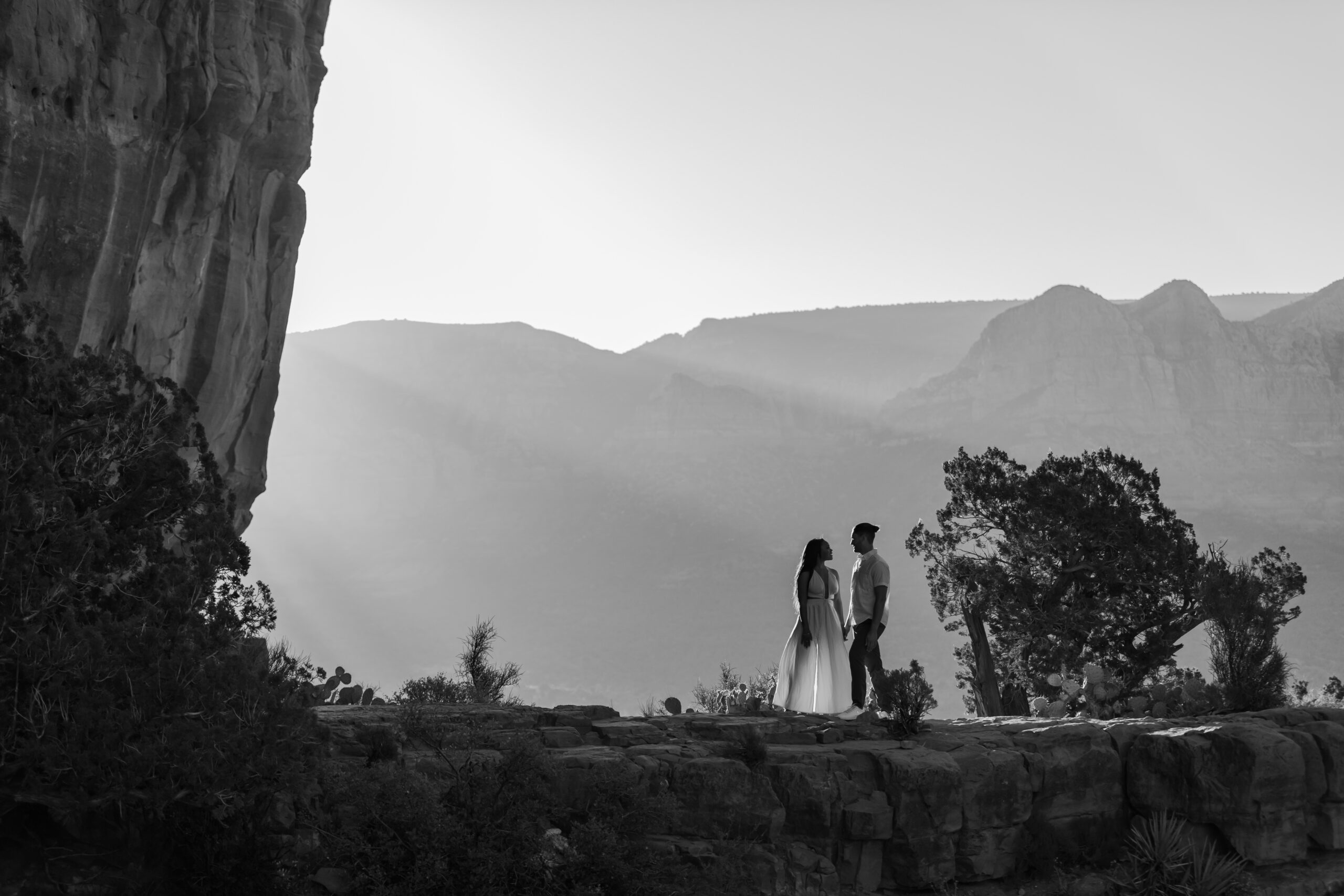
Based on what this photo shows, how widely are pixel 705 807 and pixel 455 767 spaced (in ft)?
8.00

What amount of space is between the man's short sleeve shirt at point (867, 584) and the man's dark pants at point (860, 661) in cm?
11

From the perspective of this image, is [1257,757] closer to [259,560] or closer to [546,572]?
[546,572]

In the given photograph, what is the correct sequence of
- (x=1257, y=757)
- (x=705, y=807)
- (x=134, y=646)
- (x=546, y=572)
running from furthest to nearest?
1. (x=546, y=572)
2. (x=1257, y=757)
3. (x=705, y=807)
4. (x=134, y=646)

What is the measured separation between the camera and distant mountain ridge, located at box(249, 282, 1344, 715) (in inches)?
4382

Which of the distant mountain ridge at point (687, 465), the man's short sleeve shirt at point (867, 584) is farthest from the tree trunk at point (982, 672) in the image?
the distant mountain ridge at point (687, 465)

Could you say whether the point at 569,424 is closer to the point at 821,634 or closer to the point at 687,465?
the point at 687,465

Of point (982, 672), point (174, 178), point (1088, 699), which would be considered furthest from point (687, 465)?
point (1088, 699)

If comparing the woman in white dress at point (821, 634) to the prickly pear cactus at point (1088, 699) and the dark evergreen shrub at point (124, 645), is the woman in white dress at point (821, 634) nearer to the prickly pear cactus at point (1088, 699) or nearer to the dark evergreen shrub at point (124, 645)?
the prickly pear cactus at point (1088, 699)

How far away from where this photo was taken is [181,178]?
22.0m

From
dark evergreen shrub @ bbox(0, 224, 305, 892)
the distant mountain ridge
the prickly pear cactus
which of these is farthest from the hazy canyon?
the prickly pear cactus

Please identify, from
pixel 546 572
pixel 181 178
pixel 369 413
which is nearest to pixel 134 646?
pixel 181 178

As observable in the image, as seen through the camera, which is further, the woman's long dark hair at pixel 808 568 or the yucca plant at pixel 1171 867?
the woman's long dark hair at pixel 808 568

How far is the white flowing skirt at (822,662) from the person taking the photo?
14156mm

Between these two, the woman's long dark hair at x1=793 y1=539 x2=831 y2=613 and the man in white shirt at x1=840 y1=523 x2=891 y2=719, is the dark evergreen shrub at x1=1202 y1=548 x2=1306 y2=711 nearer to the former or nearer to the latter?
the man in white shirt at x1=840 y1=523 x2=891 y2=719
